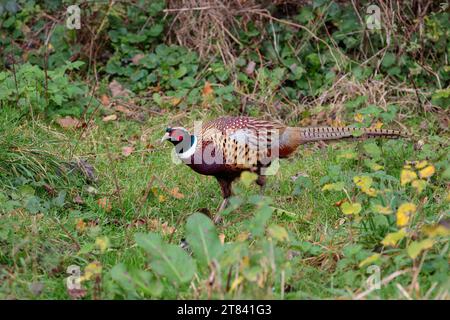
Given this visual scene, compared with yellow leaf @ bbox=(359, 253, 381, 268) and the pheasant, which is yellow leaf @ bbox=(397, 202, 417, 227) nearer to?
yellow leaf @ bbox=(359, 253, 381, 268)

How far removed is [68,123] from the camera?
6582 millimetres

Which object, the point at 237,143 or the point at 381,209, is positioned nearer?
the point at 381,209

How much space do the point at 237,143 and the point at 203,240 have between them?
1.52 m

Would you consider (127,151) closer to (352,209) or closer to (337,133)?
(337,133)

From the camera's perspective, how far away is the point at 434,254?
405cm

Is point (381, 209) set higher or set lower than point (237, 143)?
lower

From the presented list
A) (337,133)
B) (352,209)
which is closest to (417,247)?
(352,209)

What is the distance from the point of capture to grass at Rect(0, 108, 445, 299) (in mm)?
4078

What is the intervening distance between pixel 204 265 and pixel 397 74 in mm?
3912

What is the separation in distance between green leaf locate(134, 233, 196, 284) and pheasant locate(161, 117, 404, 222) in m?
1.31

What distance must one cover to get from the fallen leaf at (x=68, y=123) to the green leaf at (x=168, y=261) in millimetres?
2905

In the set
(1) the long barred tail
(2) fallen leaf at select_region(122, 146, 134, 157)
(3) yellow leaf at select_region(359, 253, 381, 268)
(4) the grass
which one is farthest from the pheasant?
(3) yellow leaf at select_region(359, 253, 381, 268)
